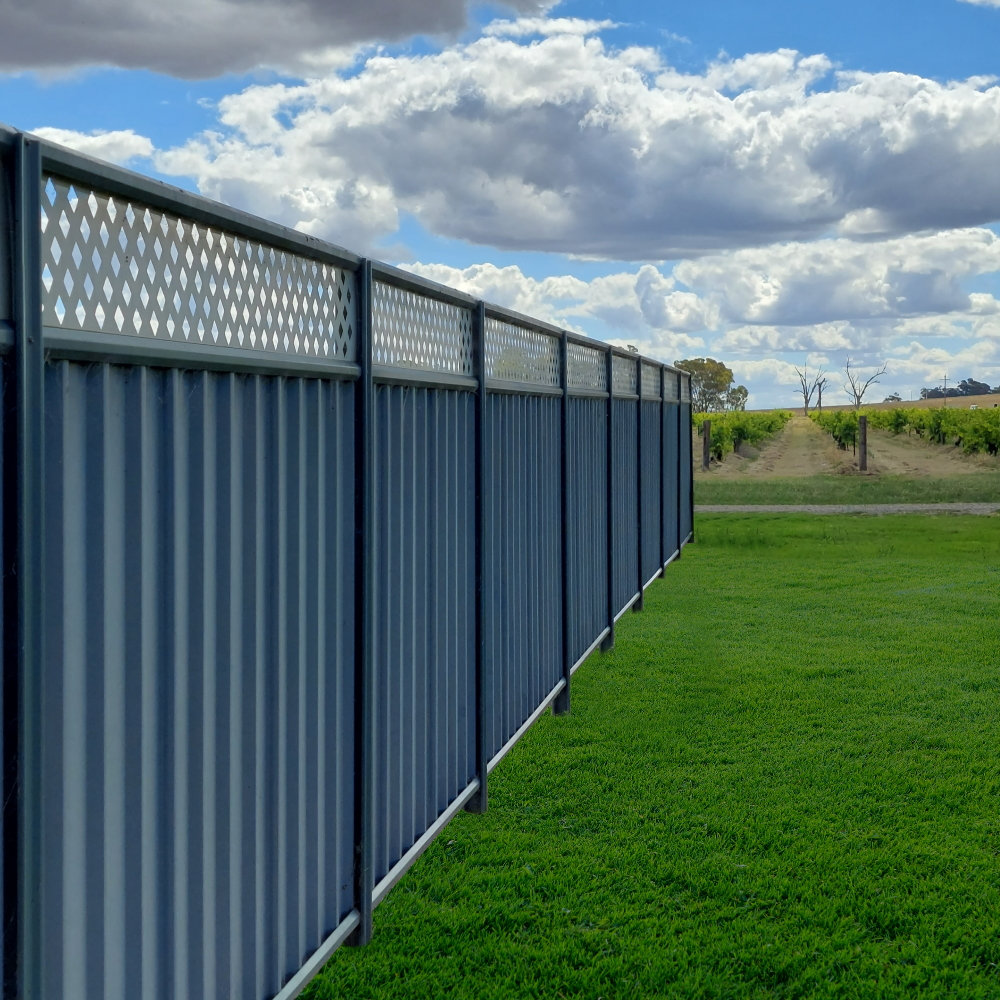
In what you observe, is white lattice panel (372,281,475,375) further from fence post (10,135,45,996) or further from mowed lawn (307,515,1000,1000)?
mowed lawn (307,515,1000,1000)

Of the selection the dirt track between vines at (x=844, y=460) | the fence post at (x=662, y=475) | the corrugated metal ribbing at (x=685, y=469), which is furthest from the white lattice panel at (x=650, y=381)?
the dirt track between vines at (x=844, y=460)

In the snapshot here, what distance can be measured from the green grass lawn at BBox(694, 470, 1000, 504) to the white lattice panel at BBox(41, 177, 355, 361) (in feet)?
83.1

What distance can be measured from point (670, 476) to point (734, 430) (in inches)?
1406

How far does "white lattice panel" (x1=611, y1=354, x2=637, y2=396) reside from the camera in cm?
959

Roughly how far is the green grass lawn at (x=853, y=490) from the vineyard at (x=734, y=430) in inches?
382

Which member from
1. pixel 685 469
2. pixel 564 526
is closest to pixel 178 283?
pixel 564 526

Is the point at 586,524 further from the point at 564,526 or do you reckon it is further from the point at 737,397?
the point at 737,397

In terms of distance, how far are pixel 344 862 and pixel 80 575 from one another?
172 cm

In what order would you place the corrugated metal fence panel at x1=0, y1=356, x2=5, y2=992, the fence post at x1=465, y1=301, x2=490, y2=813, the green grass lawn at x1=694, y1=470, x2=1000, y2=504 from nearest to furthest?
the corrugated metal fence panel at x1=0, y1=356, x2=5, y2=992 → the fence post at x1=465, y1=301, x2=490, y2=813 → the green grass lawn at x1=694, y1=470, x2=1000, y2=504

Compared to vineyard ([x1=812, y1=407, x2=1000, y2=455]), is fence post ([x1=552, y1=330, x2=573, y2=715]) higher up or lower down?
lower down

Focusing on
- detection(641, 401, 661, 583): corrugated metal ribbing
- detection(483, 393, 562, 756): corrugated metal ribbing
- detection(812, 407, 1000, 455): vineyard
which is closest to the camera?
detection(483, 393, 562, 756): corrugated metal ribbing

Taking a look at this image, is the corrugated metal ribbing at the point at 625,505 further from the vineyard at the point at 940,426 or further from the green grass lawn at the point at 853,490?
the vineyard at the point at 940,426

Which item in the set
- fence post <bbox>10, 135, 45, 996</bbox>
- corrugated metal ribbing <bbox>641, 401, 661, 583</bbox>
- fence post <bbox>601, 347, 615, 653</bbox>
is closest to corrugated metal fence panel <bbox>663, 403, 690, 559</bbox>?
corrugated metal ribbing <bbox>641, 401, 661, 583</bbox>

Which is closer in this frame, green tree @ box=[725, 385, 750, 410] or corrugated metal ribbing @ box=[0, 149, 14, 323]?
corrugated metal ribbing @ box=[0, 149, 14, 323]
